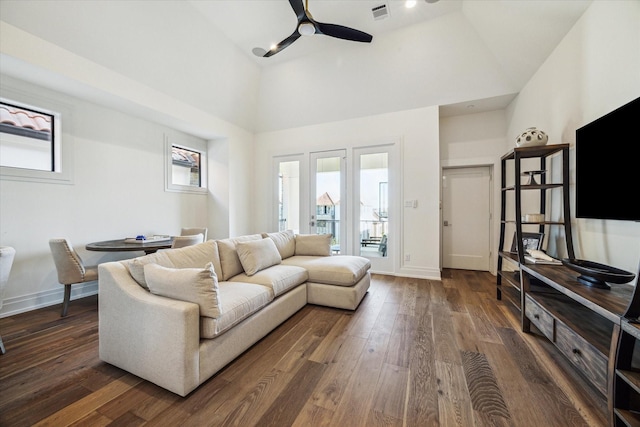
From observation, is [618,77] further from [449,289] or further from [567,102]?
[449,289]

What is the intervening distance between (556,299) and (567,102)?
78.7 inches

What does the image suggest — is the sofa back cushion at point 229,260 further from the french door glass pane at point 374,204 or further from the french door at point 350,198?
the french door glass pane at point 374,204

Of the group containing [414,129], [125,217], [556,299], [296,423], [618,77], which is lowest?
[296,423]

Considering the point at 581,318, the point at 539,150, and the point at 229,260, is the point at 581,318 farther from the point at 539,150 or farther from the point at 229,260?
the point at 229,260

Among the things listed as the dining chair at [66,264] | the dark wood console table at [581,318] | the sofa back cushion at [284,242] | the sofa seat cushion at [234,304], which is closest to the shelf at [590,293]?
the dark wood console table at [581,318]

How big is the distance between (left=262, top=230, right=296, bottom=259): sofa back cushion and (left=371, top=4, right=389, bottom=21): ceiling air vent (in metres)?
3.19

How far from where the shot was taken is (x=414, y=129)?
4309mm

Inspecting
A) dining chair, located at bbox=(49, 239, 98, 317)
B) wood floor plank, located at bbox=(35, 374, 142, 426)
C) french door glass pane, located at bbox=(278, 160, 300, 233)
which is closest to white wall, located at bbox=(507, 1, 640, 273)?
wood floor plank, located at bbox=(35, 374, 142, 426)

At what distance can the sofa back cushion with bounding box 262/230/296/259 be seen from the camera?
3481mm

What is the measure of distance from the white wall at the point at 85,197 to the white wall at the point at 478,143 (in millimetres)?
5033

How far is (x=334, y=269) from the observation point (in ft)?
9.69

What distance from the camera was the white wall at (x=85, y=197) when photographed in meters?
2.88

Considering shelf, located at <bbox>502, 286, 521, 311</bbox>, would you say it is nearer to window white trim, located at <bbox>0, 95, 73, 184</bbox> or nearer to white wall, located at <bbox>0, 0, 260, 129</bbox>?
white wall, located at <bbox>0, 0, 260, 129</bbox>

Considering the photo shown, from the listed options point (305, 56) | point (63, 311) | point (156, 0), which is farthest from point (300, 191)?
point (63, 311)
